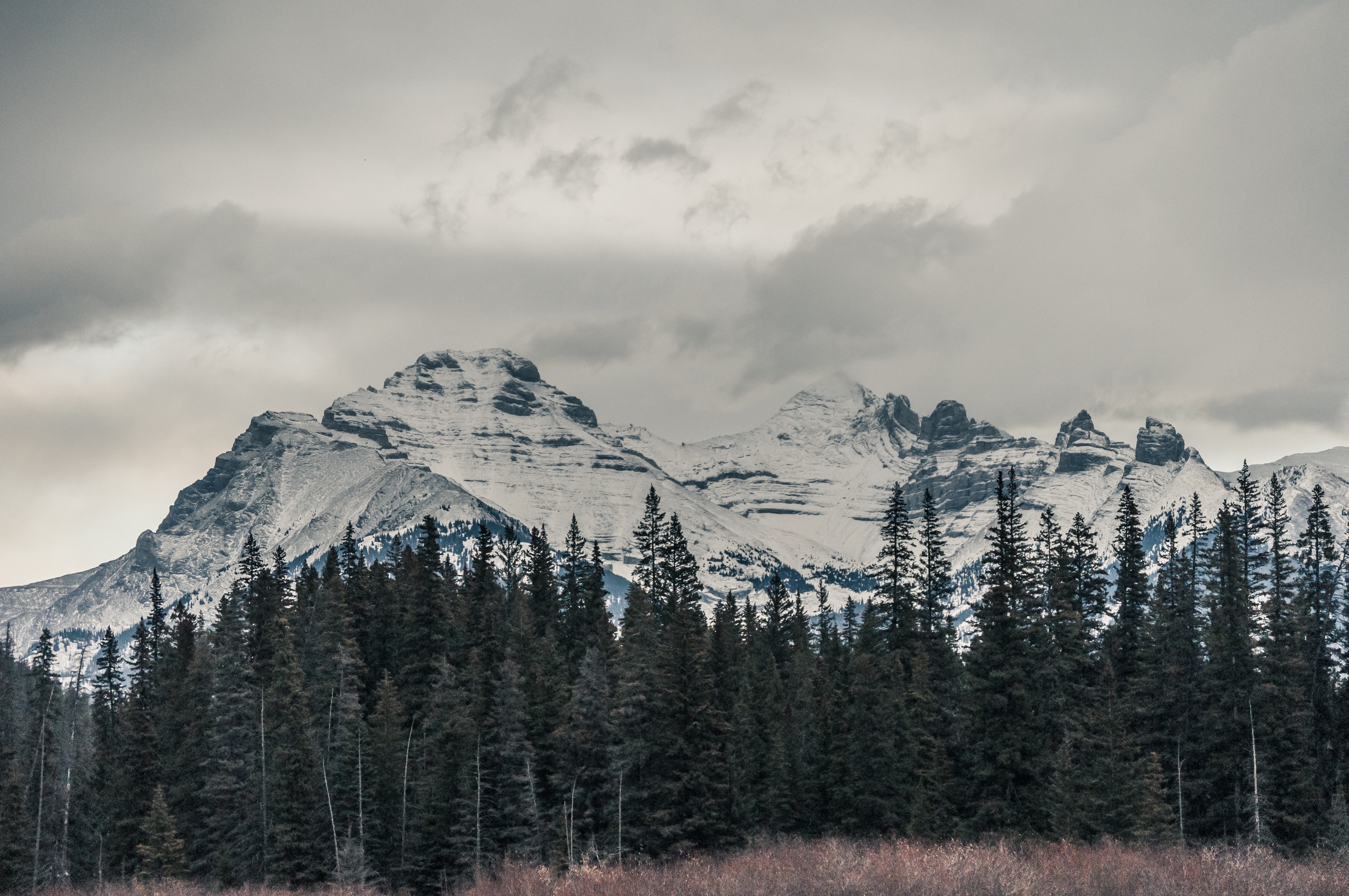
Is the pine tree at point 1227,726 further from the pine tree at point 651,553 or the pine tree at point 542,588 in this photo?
the pine tree at point 542,588

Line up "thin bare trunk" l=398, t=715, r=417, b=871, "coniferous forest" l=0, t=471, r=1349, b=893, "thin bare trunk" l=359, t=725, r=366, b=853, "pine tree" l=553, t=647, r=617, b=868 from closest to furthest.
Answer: "coniferous forest" l=0, t=471, r=1349, b=893
"pine tree" l=553, t=647, r=617, b=868
"thin bare trunk" l=359, t=725, r=366, b=853
"thin bare trunk" l=398, t=715, r=417, b=871

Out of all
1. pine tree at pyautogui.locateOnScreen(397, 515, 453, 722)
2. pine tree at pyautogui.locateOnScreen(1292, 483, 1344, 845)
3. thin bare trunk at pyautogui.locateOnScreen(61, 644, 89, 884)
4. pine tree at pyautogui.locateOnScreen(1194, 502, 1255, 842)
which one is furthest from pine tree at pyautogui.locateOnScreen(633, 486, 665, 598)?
pine tree at pyautogui.locateOnScreen(1292, 483, 1344, 845)

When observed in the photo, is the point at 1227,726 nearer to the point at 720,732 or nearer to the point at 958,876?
the point at 720,732

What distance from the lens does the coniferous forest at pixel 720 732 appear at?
51.3 meters

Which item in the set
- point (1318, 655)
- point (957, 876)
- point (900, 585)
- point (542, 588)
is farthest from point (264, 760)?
point (1318, 655)

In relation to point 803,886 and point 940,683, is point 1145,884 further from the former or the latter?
point 940,683

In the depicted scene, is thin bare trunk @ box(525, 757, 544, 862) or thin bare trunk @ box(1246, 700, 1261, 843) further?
thin bare trunk @ box(525, 757, 544, 862)

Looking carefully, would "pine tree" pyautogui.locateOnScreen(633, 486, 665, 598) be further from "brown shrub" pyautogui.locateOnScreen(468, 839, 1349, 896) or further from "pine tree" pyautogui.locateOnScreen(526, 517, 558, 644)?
"brown shrub" pyautogui.locateOnScreen(468, 839, 1349, 896)

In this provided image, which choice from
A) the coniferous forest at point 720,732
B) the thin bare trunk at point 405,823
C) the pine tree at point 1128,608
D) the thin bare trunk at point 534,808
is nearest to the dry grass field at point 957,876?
the coniferous forest at point 720,732

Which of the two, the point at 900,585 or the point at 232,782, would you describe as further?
the point at 900,585

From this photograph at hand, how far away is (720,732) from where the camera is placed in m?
58.1

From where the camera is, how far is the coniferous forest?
51.3 m

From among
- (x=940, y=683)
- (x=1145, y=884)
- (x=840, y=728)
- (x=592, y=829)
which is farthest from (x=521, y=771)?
(x=1145, y=884)

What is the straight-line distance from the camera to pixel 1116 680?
6756 centimetres
